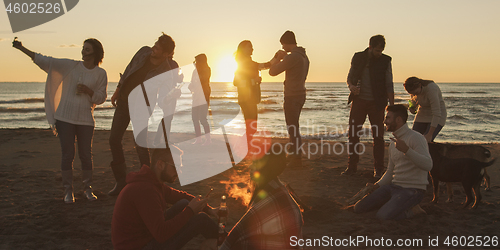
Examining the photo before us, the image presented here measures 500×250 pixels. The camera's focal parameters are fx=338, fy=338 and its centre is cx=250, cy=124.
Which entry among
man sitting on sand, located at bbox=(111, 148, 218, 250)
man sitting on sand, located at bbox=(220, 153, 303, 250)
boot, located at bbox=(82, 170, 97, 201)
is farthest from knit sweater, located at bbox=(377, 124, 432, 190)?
boot, located at bbox=(82, 170, 97, 201)

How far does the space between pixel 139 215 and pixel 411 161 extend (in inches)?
124

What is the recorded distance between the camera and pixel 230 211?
14.1 ft

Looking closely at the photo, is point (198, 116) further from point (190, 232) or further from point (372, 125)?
point (190, 232)

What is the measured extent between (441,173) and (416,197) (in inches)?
28.3

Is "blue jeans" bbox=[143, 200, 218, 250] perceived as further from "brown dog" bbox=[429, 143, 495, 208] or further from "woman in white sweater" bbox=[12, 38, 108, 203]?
"brown dog" bbox=[429, 143, 495, 208]

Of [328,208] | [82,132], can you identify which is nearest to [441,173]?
[328,208]

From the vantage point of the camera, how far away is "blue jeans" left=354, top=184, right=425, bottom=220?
13.1ft

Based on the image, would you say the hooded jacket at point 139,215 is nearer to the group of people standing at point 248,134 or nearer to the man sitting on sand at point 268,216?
the group of people standing at point 248,134

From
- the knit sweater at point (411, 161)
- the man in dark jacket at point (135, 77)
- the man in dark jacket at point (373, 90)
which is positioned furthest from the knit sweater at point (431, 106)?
the man in dark jacket at point (135, 77)

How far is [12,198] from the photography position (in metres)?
4.59

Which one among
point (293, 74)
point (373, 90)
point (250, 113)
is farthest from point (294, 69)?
point (373, 90)

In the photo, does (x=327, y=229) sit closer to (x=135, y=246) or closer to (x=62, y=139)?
(x=135, y=246)

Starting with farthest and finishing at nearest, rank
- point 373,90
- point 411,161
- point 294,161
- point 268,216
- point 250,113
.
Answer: point 250,113
point 294,161
point 373,90
point 411,161
point 268,216

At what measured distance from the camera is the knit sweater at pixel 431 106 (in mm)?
4911
